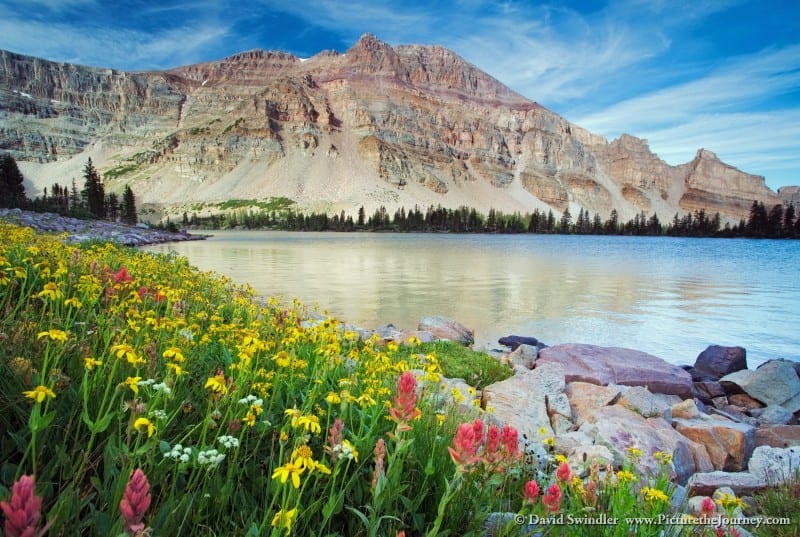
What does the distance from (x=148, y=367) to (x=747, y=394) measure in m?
14.4

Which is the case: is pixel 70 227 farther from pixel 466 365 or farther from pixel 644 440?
pixel 644 440

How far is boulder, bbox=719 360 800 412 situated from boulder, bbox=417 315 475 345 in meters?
7.88

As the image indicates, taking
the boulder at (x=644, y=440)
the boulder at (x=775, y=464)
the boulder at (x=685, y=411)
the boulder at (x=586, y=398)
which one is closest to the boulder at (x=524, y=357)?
the boulder at (x=586, y=398)

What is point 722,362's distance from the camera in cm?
1434

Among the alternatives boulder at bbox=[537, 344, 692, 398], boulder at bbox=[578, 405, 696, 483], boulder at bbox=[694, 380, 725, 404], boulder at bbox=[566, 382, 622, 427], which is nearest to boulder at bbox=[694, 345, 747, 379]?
boulder at bbox=[694, 380, 725, 404]

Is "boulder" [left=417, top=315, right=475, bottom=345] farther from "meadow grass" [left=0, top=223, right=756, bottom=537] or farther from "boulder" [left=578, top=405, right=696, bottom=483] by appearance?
"meadow grass" [left=0, top=223, right=756, bottom=537]

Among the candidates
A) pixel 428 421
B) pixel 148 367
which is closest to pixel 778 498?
pixel 428 421

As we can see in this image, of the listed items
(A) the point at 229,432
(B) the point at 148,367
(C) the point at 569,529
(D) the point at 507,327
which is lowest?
(D) the point at 507,327

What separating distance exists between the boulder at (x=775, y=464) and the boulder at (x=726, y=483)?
16 centimetres

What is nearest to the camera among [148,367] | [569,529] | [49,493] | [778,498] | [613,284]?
[49,493]

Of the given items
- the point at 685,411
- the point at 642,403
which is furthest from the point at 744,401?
the point at 642,403

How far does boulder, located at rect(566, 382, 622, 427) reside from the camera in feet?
29.3

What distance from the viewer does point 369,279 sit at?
3619cm

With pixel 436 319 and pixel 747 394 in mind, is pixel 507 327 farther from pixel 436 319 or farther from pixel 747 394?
pixel 747 394
